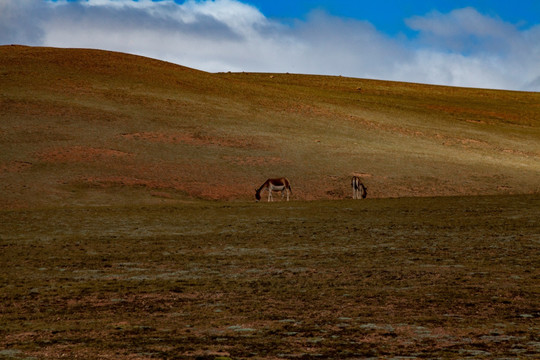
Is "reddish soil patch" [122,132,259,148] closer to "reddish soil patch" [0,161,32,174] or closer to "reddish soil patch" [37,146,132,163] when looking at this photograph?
"reddish soil patch" [37,146,132,163]

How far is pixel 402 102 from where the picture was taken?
77.5 meters

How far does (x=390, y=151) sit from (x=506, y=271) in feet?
110

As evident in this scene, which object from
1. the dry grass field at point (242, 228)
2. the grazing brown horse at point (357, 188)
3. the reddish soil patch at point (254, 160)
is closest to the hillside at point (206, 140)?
the reddish soil patch at point (254, 160)

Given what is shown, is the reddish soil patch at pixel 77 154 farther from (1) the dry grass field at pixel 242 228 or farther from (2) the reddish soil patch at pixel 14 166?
(2) the reddish soil patch at pixel 14 166

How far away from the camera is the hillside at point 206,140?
34531mm

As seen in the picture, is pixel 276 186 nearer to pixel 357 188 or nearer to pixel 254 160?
pixel 357 188

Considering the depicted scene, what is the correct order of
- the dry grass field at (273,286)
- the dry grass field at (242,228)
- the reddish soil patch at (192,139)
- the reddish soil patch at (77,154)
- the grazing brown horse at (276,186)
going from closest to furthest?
the dry grass field at (273,286) → the dry grass field at (242,228) → the grazing brown horse at (276,186) → the reddish soil patch at (77,154) → the reddish soil patch at (192,139)

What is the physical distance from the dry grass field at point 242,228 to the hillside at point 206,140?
197 millimetres

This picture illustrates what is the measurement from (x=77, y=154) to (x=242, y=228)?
1977cm

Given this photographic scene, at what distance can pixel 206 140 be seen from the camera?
4359 centimetres

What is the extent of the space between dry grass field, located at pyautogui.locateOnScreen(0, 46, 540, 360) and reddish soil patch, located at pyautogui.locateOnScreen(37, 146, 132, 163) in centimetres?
14

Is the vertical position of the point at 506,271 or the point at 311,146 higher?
the point at 311,146

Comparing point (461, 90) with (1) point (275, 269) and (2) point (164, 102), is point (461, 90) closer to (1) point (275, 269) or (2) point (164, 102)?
(2) point (164, 102)

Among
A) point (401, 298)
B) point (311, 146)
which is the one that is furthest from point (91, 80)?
point (401, 298)
